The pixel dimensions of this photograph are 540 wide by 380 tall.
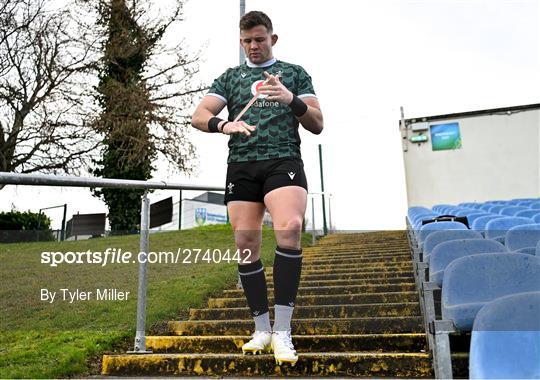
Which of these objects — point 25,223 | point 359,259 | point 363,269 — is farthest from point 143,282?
point 25,223

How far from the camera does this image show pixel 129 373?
2.89 meters

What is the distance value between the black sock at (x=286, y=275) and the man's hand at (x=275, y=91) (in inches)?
26.2

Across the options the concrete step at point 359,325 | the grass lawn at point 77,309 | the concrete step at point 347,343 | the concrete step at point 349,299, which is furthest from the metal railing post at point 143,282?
the concrete step at point 349,299

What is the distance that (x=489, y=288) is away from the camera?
228cm

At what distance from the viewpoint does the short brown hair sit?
2686 mm

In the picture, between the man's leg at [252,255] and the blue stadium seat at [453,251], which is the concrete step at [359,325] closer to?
the blue stadium seat at [453,251]

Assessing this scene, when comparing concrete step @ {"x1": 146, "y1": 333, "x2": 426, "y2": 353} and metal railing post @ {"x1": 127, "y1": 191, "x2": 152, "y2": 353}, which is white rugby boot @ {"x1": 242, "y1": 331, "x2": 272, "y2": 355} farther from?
metal railing post @ {"x1": 127, "y1": 191, "x2": 152, "y2": 353}

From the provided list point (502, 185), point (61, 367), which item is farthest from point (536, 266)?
point (502, 185)

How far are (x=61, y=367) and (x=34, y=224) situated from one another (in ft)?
31.9

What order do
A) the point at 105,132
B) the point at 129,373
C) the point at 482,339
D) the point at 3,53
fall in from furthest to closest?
the point at 105,132 → the point at 3,53 → the point at 129,373 → the point at 482,339

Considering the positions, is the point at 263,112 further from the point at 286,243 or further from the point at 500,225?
the point at 500,225

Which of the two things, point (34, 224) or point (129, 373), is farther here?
point (34, 224)

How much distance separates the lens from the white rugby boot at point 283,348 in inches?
101

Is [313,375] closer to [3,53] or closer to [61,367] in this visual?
[61,367]
